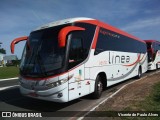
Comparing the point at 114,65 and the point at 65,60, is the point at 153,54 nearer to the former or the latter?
the point at 114,65

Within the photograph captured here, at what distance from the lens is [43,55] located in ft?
28.2

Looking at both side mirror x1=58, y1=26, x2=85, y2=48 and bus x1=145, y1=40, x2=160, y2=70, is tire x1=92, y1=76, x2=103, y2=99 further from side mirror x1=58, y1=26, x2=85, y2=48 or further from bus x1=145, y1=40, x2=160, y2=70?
bus x1=145, y1=40, x2=160, y2=70

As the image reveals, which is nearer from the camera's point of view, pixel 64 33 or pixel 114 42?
pixel 64 33

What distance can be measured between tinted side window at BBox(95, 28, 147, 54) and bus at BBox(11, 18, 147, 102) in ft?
0.10

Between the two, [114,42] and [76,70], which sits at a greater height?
[114,42]

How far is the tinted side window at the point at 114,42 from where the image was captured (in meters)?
11.1

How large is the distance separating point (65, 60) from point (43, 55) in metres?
0.94

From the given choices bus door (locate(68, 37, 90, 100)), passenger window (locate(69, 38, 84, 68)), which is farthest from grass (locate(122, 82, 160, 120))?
passenger window (locate(69, 38, 84, 68))

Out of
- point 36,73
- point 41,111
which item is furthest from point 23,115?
point 36,73

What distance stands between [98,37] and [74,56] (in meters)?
2.54

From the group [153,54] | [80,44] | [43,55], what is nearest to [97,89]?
[80,44]

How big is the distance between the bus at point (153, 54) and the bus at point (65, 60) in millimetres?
14988

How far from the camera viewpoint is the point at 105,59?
11.5m

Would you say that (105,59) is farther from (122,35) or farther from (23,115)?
(23,115)
